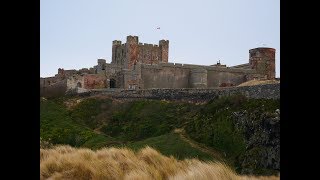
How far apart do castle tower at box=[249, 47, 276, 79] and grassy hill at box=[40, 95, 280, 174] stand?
1258cm

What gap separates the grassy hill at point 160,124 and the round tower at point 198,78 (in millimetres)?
7692

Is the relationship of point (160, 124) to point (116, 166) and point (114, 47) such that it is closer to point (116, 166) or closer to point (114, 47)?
point (116, 166)

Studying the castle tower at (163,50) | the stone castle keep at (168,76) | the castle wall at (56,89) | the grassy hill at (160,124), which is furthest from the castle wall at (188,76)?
the castle tower at (163,50)

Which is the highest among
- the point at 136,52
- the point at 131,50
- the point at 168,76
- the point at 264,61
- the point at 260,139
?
the point at 131,50

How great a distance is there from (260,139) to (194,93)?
12.7 metres

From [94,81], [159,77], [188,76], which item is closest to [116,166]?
[159,77]

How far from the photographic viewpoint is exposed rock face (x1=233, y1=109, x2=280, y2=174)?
18781mm

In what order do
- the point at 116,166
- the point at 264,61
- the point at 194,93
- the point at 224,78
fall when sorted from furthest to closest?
the point at 224,78, the point at 264,61, the point at 194,93, the point at 116,166

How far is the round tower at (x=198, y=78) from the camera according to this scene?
40312 mm

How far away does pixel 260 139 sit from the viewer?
21.0 meters

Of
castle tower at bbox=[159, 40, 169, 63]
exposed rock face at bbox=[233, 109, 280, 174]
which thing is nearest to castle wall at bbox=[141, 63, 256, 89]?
castle tower at bbox=[159, 40, 169, 63]

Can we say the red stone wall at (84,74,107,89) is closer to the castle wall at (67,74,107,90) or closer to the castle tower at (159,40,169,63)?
the castle wall at (67,74,107,90)
